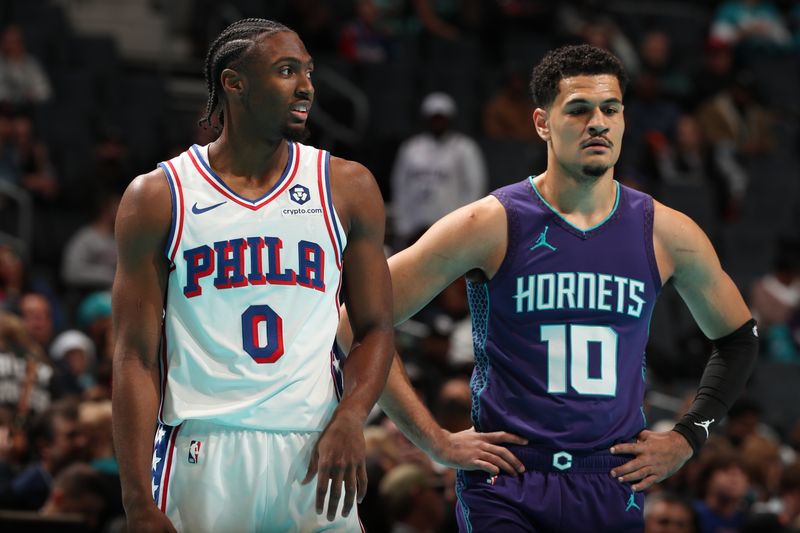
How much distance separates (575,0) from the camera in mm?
16812

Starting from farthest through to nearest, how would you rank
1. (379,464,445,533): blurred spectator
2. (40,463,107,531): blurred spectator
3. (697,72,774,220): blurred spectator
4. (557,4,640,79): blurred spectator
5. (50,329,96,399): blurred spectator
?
(557,4,640,79): blurred spectator, (697,72,774,220): blurred spectator, (50,329,96,399): blurred spectator, (40,463,107,531): blurred spectator, (379,464,445,533): blurred spectator

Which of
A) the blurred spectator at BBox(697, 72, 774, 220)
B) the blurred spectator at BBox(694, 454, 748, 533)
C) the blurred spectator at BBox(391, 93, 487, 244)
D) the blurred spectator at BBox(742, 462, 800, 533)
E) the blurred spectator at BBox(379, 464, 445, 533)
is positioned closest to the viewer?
the blurred spectator at BBox(379, 464, 445, 533)

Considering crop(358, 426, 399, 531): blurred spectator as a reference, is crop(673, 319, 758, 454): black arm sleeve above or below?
above

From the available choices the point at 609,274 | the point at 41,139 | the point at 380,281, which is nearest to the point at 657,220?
the point at 609,274

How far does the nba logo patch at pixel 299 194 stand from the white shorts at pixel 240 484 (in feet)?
2.40

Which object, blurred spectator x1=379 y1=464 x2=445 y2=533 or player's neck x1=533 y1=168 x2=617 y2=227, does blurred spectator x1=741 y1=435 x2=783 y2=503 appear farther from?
player's neck x1=533 y1=168 x2=617 y2=227

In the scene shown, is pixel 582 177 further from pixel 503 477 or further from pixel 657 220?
pixel 503 477

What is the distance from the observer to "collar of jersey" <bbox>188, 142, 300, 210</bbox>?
427cm

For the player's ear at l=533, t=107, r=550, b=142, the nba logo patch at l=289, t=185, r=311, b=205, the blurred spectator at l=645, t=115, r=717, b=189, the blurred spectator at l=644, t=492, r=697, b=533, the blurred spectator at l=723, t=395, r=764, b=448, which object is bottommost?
the blurred spectator at l=644, t=492, r=697, b=533

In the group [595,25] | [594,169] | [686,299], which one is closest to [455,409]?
[686,299]

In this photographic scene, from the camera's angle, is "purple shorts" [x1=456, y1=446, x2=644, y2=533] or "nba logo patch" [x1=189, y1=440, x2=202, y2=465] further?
"purple shorts" [x1=456, y1=446, x2=644, y2=533]

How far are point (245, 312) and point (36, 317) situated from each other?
7.28 meters

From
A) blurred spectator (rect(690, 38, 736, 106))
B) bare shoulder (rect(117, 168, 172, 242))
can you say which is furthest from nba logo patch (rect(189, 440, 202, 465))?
blurred spectator (rect(690, 38, 736, 106))

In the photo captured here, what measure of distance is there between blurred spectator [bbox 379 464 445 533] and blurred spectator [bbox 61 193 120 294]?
5647 millimetres
